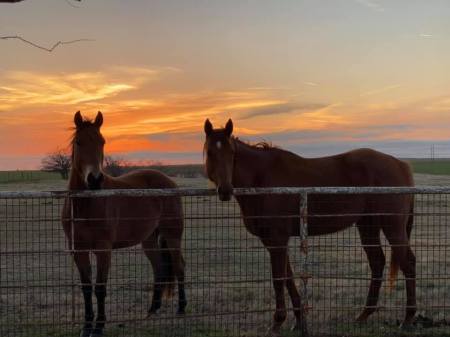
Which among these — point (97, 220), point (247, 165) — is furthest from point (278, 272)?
point (97, 220)

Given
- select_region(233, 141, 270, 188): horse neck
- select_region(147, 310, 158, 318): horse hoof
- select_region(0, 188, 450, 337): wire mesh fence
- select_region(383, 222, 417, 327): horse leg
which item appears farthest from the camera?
select_region(147, 310, 158, 318): horse hoof

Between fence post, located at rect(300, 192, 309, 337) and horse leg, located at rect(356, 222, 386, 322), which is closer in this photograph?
fence post, located at rect(300, 192, 309, 337)

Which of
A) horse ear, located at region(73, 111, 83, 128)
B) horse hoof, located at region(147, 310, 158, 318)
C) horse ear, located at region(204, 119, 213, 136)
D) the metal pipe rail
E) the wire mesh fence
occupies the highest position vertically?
horse ear, located at region(73, 111, 83, 128)

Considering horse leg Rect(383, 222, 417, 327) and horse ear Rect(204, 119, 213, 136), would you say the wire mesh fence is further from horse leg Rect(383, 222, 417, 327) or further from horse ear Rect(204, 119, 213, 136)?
horse ear Rect(204, 119, 213, 136)

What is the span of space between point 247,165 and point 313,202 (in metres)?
0.92

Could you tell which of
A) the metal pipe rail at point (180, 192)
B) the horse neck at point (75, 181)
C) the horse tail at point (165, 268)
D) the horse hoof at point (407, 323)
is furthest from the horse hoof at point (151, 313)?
the horse hoof at point (407, 323)

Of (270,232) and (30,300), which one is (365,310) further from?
(30,300)

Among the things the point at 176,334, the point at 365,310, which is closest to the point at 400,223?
the point at 365,310

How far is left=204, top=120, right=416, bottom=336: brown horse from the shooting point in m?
5.67

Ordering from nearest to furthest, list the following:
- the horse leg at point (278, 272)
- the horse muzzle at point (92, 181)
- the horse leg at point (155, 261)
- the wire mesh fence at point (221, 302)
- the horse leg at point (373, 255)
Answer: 1. the wire mesh fence at point (221, 302)
2. the horse muzzle at point (92, 181)
3. the horse leg at point (278, 272)
4. the horse leg at point (373, 255)
5. the horse leg at point (155, 261)

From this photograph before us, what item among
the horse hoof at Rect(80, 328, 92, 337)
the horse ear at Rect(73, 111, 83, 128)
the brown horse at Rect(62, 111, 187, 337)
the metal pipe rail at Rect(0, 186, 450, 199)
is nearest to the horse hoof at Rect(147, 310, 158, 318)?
the brown horse at Rect(62, 111, 187, 337)

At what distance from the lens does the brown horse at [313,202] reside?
5668 millimetres

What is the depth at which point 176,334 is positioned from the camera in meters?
5.83

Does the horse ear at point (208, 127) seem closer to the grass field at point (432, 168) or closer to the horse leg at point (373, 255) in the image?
the horse leg at point (373, 255)
